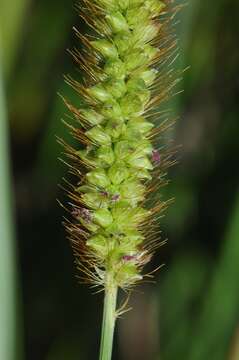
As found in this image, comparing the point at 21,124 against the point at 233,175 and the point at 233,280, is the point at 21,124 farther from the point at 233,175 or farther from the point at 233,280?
the point at 233,280

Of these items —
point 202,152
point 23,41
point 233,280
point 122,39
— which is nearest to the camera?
point 122,39

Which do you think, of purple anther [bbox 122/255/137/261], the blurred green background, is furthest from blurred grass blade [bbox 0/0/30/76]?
purple anther [bbox 122/255/137/261]

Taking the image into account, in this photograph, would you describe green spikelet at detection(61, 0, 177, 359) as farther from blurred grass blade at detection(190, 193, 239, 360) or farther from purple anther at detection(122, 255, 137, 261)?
blurred grass blade at detection(190, 193, 239, 360)

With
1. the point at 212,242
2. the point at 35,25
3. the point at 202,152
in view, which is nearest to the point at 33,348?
the point at 212,242

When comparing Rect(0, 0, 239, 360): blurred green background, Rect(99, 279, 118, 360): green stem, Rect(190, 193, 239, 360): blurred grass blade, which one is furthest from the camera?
Rect(0, 0, 239, 360): blurred green background

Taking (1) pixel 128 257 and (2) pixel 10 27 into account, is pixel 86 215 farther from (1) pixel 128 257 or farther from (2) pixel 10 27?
(2) pixel 10 27

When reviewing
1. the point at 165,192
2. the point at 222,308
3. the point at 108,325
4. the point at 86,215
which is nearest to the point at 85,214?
the point at 86,215
